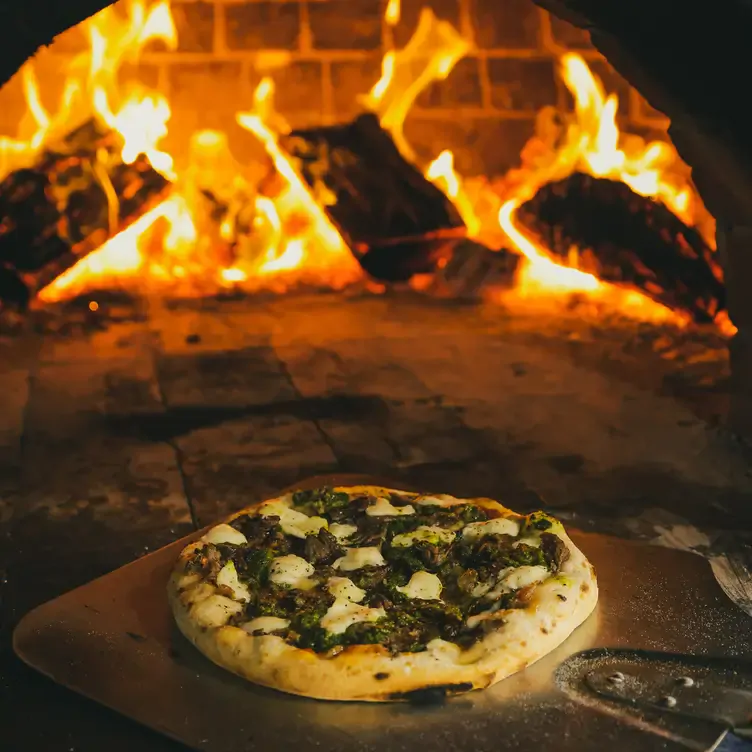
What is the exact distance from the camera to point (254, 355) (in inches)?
171

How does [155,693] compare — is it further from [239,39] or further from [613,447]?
[239,39]

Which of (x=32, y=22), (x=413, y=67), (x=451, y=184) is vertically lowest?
(x=451, y=184)

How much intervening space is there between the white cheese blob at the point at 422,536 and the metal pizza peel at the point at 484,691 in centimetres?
32

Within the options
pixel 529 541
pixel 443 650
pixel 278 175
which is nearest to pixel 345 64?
pixel 278 175

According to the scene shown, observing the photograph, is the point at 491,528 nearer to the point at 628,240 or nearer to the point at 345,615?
the point at 345,615

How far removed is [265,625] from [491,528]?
21.9 inches

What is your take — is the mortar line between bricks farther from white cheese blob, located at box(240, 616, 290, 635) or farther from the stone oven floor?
white cheese blob, located at box(240, 616, 290, 635)

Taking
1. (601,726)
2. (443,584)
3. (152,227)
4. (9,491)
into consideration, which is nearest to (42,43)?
(9,491)

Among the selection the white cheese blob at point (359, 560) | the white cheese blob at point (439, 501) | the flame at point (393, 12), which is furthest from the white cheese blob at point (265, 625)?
the flame at point (393, 12)

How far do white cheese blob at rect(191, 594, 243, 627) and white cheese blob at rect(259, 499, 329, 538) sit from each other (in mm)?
296

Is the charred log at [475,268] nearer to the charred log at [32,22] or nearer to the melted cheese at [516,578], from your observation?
the charred log at [32,22]

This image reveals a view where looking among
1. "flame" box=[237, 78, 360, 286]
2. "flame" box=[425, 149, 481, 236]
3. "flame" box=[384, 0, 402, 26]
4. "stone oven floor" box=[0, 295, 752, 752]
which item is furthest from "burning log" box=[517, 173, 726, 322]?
"flame" box=[384, 0, 402, 26]

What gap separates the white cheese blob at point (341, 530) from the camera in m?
2.25

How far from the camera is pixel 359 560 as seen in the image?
2.12 metres
